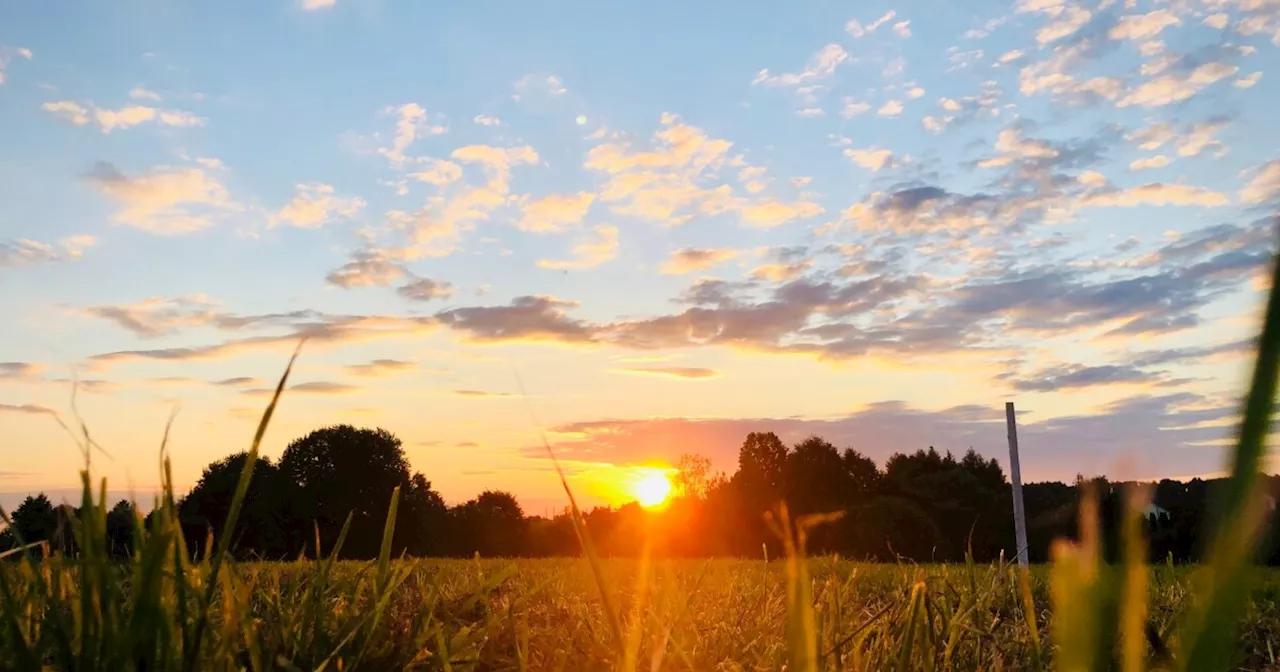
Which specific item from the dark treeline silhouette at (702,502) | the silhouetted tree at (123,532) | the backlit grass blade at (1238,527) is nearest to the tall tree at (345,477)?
the dark treeline silhouette at (702,502)

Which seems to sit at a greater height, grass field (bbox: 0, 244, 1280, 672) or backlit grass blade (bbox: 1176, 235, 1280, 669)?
backlit grass blade (bbox: 1176, 235, 1280, 669)

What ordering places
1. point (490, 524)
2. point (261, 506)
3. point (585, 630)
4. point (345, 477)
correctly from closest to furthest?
point (585, 630)
point (261, 506)
point (345, 477)
point (490, 524)

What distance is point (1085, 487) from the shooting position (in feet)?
1.90

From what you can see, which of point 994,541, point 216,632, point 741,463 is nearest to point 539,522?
point 216,632

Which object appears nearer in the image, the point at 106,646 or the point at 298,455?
the point at 106,646

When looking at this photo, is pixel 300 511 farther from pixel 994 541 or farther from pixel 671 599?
pixel 671 599

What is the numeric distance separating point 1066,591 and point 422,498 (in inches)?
1956

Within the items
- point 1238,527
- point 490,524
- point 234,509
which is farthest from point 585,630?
point 490,524

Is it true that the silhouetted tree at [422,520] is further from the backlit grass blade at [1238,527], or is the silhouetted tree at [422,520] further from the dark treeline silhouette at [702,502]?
the backlit grass blade at [1238,527]

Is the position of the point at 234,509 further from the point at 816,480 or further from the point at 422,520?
the point at 816,480

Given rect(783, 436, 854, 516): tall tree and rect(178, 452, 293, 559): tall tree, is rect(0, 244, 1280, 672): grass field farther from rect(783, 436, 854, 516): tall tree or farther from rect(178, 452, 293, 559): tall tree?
rect(783, 436, 854, 516): tall tree

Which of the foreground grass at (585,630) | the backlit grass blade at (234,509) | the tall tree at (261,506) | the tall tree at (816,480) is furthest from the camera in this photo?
the tall tree at (816,480)

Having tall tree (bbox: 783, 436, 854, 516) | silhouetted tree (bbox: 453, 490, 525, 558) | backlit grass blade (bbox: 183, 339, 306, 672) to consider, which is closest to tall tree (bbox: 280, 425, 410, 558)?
silhouetted tree (bbox: 453, 490, 525, 558)

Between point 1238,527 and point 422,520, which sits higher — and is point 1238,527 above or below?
above
